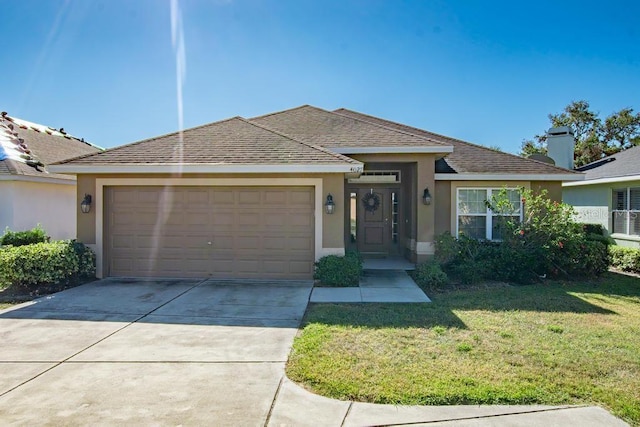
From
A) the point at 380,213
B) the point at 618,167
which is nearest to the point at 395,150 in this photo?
the point at 380,213

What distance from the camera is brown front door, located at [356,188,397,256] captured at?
42.9 ft

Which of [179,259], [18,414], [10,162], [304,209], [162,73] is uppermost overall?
[162,73]

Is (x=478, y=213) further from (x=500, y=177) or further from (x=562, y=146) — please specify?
(x=562, y=146)

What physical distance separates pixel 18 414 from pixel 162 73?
1025 centimetres

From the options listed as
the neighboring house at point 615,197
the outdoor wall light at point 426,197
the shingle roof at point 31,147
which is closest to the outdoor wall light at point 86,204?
the shingle roof at point 31,147

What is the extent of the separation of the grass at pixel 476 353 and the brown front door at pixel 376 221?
555cm

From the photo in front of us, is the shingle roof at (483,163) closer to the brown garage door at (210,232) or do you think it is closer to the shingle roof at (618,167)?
the shingle roof at (618,167)

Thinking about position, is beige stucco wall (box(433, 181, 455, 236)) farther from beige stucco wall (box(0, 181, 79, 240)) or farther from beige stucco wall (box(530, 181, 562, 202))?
beige stucco wall (box(0, 181, 79, 240))

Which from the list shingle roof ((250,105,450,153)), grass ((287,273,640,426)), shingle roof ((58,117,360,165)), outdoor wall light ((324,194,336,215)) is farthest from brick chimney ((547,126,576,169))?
outdoor wall light ((324,194,336,215))

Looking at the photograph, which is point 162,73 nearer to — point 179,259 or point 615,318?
point 179,259

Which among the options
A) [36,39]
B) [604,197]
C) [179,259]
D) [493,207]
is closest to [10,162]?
[36,39]

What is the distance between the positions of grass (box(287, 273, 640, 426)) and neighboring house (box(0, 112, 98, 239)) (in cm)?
955

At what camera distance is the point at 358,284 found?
8.86 m

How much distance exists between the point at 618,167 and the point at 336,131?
1051 cm
